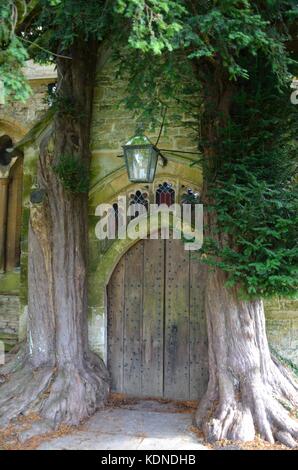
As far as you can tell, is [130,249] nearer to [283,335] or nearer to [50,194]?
[50,194]

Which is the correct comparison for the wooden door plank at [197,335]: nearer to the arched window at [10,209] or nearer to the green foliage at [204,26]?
the green foliage at [204,26]

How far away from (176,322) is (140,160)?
2068 millimetres

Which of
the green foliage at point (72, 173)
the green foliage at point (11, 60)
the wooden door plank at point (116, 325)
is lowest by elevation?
the wooden door plank at point (116, 325)

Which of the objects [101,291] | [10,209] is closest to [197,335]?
[101,291]

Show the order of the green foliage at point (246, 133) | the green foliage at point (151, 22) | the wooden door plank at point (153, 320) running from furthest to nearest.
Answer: the wooden door plank at point (153, 320), the green foliage at point (246, 133), the green foliage at point (151, 22)

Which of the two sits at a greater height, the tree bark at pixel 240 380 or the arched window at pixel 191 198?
the arched window at pixel 191 198

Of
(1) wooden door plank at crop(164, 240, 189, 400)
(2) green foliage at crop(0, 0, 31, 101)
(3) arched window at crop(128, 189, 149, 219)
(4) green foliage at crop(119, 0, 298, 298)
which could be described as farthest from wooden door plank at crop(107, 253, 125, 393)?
(2) green foliage at crop(0, 0, 31, 101)

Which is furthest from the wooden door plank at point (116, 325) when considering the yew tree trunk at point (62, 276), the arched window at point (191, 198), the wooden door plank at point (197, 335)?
the arched window at point (191, 198)

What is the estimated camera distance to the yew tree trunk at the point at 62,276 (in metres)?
5.09

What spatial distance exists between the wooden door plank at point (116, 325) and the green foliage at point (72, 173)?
1097 millimetres

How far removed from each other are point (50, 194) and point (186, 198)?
1.55 m

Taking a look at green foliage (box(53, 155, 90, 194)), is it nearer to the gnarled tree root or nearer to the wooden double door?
the wooden double door
